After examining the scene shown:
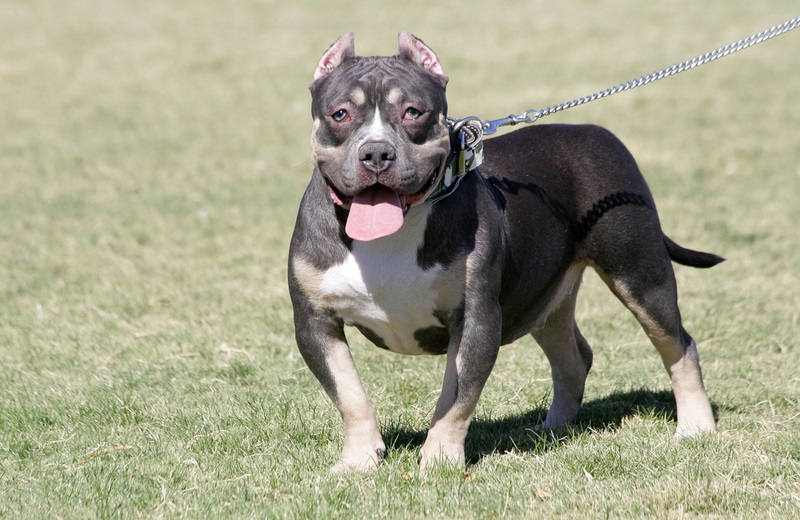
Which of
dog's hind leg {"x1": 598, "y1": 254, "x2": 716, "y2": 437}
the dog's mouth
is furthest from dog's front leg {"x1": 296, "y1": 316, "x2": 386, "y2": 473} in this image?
dog's hind leg {"x1": 598, "y1": 254, "x2": 716, "y2": 437}

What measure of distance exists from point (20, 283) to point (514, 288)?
5241 millimetres

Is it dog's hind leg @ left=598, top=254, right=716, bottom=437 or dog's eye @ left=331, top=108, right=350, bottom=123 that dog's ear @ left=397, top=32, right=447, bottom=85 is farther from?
dog's hind leg @ left=598, top=254, right=716, bottom=437

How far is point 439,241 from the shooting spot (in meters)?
4.89

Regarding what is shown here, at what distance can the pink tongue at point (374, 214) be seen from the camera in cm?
457

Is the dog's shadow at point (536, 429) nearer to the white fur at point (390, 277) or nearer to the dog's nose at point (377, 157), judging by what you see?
the white fur at point (390, 277)

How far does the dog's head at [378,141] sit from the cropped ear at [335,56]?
0.39 ft

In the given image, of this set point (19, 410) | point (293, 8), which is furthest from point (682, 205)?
point (293, 8)

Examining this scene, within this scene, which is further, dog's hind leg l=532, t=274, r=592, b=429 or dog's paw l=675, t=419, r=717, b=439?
dog's hind leg l=532, t=274, r=592, b=429

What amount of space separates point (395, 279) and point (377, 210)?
0.39 meters

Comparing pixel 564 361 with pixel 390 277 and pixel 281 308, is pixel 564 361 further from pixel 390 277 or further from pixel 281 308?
pixel 281 308

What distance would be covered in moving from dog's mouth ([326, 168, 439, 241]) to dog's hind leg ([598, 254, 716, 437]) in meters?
1.61

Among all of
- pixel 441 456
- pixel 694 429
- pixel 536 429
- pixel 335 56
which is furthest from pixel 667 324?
pixel 335 56

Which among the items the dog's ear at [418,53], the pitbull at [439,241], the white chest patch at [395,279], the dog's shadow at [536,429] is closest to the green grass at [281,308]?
the dog's shadow at [536,429]

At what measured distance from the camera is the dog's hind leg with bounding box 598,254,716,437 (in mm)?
5805
